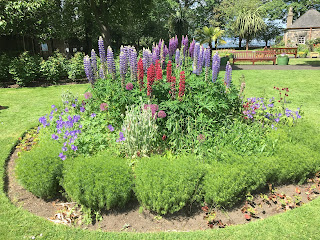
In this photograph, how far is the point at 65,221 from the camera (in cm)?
280

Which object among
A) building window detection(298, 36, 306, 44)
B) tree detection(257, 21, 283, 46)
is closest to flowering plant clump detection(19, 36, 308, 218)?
building window detection(298, 36, 306, 44)

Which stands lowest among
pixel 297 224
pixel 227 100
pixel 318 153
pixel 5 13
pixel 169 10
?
pixel 297 224

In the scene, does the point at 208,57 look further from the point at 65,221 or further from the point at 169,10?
the point at 169,10

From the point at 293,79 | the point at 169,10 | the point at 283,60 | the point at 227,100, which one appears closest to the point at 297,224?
the point at 227,100

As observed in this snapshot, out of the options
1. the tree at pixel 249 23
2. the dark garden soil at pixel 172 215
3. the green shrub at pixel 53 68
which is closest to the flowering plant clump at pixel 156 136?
the dark garden soil at pixel 172 215

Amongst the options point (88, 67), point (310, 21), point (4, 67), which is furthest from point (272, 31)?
point (88, 67)

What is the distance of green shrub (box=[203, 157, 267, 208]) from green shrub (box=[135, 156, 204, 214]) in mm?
155

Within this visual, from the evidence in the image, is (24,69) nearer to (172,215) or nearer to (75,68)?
(75,68)

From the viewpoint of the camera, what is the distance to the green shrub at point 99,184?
2.71m

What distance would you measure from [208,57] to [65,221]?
3451 millimetres

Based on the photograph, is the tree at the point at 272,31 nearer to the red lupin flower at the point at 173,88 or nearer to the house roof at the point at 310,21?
the house roof at the point at 310,21

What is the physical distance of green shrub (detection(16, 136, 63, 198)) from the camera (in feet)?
9.75

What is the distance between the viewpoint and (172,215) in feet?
9.50

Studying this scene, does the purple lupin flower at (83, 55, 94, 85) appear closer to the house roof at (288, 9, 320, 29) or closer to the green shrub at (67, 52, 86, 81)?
the green shrub at (67, 52, 86, 81)
